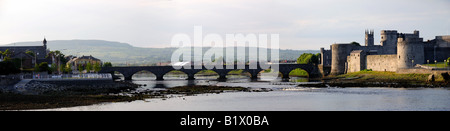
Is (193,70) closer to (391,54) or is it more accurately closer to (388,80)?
(391,54)

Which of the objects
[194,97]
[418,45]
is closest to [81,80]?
[194,97]

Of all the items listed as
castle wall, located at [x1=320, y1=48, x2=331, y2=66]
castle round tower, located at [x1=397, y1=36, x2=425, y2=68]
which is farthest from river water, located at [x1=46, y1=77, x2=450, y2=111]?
castle wall, located at [x1=320, y1=48, x2=331, y2=66]

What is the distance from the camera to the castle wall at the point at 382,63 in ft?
268

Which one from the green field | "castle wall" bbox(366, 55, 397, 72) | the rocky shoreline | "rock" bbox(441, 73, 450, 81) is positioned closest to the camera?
the rocky shoreline

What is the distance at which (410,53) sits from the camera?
77688 mm

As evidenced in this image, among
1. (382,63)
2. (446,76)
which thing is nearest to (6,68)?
(446,76)

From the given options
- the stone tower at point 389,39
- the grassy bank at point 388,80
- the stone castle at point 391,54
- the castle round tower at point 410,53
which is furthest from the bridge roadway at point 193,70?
the castle round tower at point 410,53

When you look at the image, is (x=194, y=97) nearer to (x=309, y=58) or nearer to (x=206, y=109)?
(x=206, y=109)

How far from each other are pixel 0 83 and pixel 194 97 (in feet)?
66.5

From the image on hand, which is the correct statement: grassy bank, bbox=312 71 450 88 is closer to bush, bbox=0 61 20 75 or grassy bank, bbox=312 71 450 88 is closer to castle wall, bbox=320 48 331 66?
castle wall, bbox=320 48 331 66

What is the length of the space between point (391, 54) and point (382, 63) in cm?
1061

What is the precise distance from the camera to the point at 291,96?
169ft

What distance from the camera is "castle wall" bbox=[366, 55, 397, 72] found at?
81812mm

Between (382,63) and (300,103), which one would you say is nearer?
(300,103)
